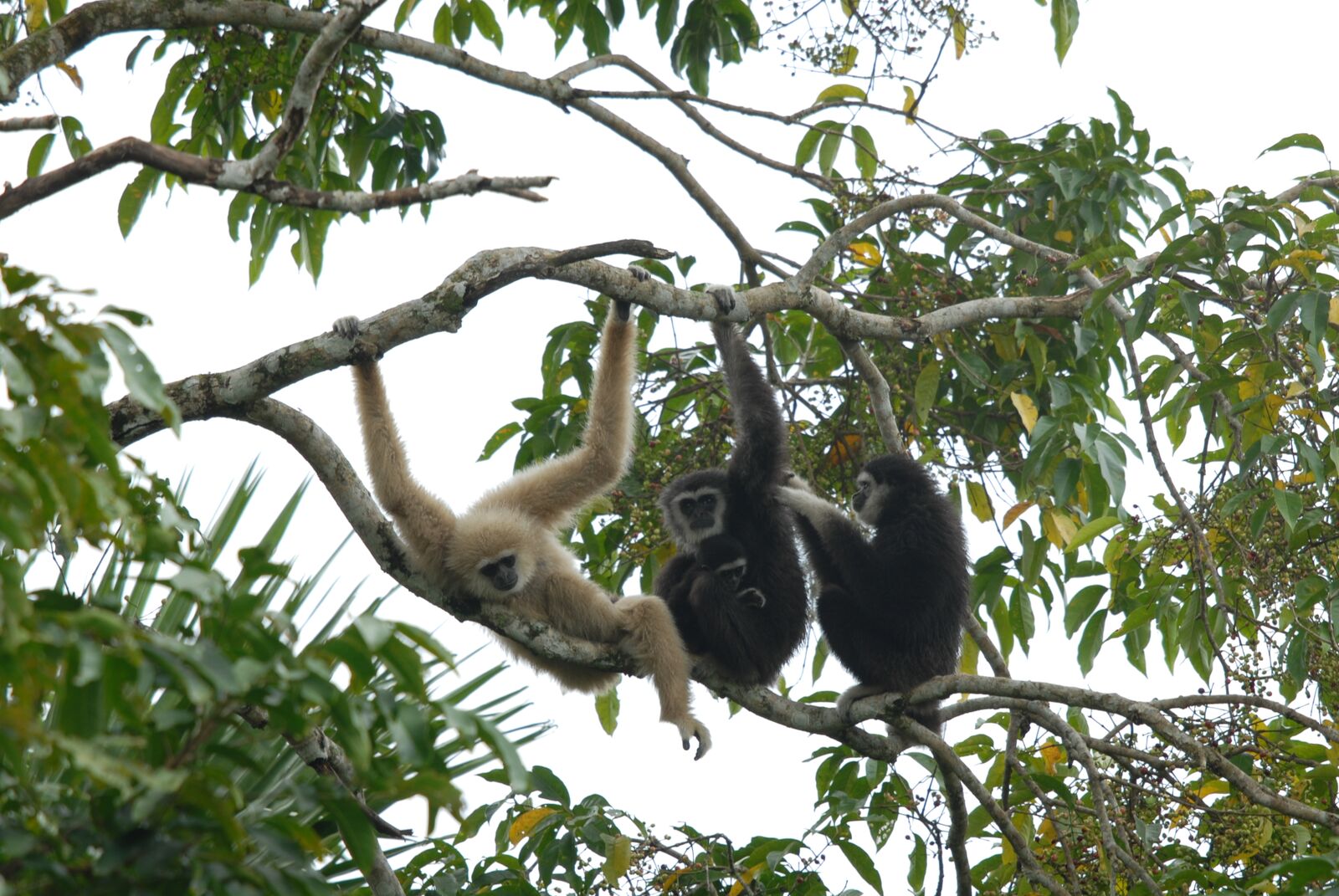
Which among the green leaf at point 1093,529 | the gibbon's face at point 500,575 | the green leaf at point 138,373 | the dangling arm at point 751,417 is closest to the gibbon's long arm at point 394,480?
the gibbon's face at point 500,575

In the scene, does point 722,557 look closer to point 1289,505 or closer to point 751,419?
point 751,419

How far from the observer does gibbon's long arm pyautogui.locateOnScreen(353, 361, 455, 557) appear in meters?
5.11

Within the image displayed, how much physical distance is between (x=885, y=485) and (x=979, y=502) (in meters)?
0.94

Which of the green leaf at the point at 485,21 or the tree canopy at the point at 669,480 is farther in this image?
the green leaf at the point at 485,21

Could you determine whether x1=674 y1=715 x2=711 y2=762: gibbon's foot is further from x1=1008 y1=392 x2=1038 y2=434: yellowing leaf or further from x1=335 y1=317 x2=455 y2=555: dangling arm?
x1=1008 y1=392 x2=1038 y2=434: yellowing leaf

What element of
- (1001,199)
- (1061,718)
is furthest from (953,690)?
(1001,199)

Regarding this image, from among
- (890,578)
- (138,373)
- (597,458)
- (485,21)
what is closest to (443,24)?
(485,21)

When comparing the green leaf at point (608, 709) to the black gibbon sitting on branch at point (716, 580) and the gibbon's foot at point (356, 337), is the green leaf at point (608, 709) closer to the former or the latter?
the black gibbon sitting on branch at point (716, 580)

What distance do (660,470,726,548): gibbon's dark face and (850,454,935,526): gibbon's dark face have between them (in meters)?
0.72

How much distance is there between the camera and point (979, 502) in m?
7.05

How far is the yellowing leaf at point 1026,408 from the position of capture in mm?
6066

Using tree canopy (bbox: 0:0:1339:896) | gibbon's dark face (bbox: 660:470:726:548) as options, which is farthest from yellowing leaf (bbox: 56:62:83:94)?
gibbon's dark face (bbox: 660:470:726:548)

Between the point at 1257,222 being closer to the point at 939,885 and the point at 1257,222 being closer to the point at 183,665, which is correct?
the point at 939,885

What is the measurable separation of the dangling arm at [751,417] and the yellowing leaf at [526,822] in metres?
2.14
